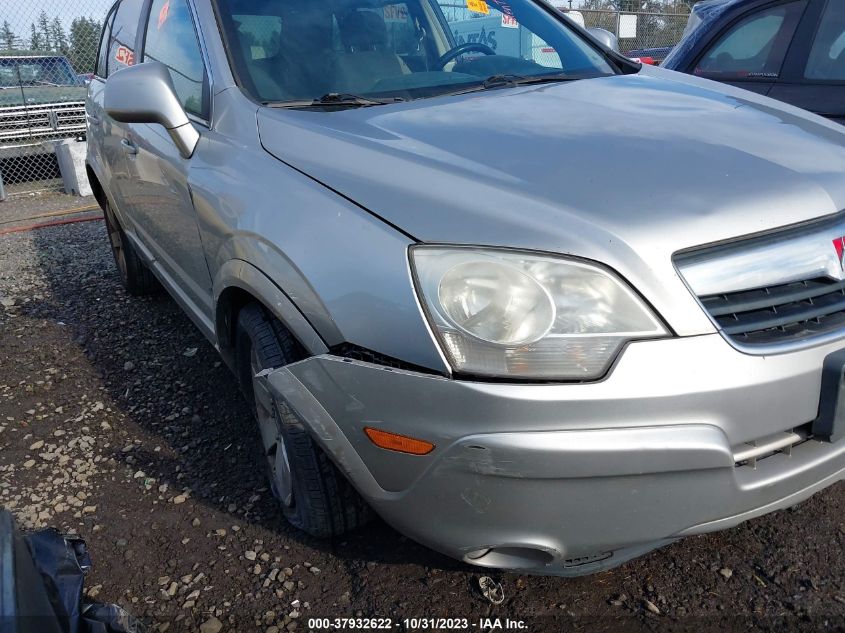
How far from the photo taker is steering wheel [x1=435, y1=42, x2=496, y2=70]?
2.81 m

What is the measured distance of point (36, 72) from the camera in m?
9.96

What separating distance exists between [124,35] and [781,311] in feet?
12.1

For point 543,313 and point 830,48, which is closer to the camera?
point 543,313

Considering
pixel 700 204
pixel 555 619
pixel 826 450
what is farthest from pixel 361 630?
pixel 700 204

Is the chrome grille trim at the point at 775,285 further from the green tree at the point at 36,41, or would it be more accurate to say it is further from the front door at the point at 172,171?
the green tree at the point at 36,41

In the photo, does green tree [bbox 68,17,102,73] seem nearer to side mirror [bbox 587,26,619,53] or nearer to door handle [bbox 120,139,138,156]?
door handle [bbox 120,139,138,156]

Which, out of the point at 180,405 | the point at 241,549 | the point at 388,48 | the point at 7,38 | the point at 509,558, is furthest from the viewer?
the point at 7,38

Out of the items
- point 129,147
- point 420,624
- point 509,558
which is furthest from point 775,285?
point 129,147

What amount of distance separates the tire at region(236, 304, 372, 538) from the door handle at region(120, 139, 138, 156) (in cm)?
142

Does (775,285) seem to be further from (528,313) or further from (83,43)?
(83,43)

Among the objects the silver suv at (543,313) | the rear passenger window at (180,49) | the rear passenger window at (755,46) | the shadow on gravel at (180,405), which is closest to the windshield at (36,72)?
the shadow on gravel at (180,405)

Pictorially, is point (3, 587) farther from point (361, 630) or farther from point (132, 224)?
point (132, 224)

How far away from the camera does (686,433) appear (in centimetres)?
147

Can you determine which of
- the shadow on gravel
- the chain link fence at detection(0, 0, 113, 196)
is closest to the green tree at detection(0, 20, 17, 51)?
the chain link fence at detection(0, 0, 113, 196)
